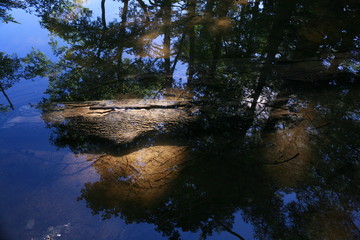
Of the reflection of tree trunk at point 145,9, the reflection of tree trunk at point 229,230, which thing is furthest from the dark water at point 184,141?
the reflection of tree trunk at point 145,9

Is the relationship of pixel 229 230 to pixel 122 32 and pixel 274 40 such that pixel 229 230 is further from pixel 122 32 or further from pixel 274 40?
pixel 122 32

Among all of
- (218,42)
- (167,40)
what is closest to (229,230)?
(218,42)

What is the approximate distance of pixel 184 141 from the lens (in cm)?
237

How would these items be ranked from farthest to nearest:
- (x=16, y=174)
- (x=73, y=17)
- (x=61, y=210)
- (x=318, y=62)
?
(x=73, y=17)
(x=318, y=62)
(x=16, y=174)
(x=61, y=210)

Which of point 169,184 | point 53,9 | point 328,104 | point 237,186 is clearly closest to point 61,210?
point 169,184

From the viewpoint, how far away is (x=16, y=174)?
78.4 inches

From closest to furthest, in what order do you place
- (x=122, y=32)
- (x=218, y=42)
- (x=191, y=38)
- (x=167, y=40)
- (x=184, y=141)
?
(x=184, y=141), (x=218, y=42), (x=191, y=38), (x=167, y=40), (x=122, y=32)

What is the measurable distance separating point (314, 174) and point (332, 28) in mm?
5193

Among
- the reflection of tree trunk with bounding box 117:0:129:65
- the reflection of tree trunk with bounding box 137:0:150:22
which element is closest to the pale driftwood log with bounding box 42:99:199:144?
the reflection of tree trunk with bounding box 117:0:129:65

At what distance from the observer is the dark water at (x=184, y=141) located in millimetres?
1657

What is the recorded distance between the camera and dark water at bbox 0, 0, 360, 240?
1657 mm

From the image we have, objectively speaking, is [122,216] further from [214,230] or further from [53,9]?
[53,9]

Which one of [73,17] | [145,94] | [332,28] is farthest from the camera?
[73,17]

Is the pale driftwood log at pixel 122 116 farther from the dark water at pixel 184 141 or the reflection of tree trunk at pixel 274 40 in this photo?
the reflection of tree trunk at pixel 274 40
